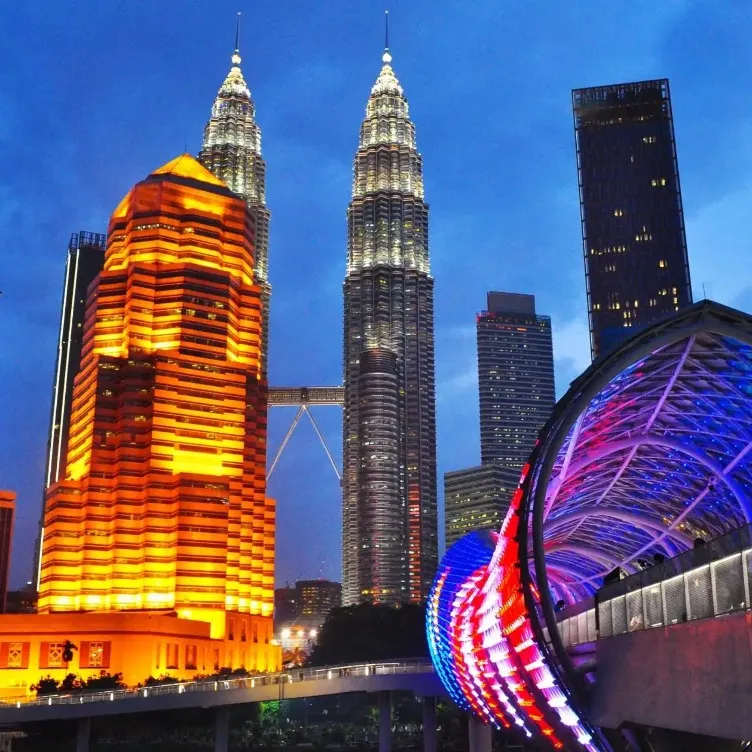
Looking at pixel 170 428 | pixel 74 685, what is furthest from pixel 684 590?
pixel 170 428

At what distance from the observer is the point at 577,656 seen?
3141cm

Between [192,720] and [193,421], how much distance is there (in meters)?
60.3

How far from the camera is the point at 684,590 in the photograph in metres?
21.7

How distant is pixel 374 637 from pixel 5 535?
81.8m

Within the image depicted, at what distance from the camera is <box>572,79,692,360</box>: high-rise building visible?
165m

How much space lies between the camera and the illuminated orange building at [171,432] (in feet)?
460

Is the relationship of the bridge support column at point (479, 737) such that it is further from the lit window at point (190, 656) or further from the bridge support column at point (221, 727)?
the lit window at point (190, 656)

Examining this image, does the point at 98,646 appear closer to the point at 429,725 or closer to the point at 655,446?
the point at 429,725

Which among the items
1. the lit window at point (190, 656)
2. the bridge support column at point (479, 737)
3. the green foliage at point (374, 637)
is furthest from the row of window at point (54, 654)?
the bridge support column at point (479, 737)

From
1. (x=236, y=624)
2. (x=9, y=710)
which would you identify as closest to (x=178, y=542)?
(x=236, y=624)

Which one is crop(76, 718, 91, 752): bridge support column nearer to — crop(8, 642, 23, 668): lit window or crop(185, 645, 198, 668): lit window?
crop(8, 642, 23, 668): lit window

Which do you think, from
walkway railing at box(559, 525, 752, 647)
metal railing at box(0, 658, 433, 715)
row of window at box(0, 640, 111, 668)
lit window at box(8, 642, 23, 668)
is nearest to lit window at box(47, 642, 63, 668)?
row of window at box(0, 640, 111, 668)

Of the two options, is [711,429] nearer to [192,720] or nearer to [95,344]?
[192,720]

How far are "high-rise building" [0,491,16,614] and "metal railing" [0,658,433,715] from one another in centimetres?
12367
